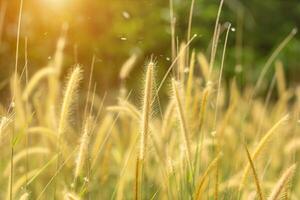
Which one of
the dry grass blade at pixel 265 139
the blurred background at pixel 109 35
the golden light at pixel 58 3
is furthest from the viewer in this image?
the blurred background at pixel 109 35

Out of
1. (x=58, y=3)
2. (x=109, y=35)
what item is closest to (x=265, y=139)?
(x=58, y=3)

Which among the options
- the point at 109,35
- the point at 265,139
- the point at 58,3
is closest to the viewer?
the point at 265,139

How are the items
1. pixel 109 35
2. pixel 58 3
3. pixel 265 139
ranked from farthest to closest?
pixel 109 35 → pixel 58 3 → pixel 265 139

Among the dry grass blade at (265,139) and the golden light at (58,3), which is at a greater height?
the dry grass blade at (265,139)

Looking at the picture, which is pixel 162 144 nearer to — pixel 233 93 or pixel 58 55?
pixel 58 55

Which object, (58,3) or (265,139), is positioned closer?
(265,139)

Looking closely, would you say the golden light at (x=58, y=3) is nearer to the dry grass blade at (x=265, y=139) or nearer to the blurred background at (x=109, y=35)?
the blurred background at (x=109, y=35)

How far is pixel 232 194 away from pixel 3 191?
1.41 metres

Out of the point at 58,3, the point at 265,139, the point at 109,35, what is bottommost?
the point at 109,35

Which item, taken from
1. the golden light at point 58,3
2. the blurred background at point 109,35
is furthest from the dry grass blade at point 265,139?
the golden light at point 58,3

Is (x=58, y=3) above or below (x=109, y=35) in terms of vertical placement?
above

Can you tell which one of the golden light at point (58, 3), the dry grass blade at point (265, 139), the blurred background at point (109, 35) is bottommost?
the blurred background at point (109, 35)

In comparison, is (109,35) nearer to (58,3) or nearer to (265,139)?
(58,3)

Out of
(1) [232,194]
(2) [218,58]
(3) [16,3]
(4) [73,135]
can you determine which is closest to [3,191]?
(4) [73,135]
